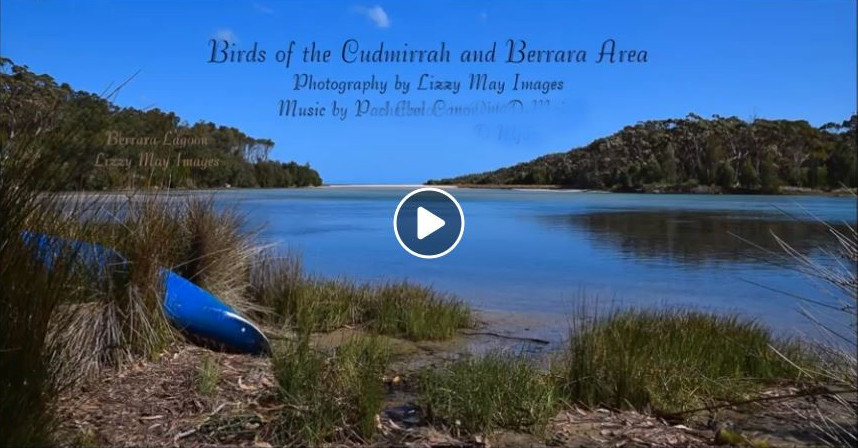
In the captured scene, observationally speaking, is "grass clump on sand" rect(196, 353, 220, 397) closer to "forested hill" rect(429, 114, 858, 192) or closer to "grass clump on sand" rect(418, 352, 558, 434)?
"grass clump on sand" rect(418, 352, 558, 434)

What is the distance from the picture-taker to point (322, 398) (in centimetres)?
366

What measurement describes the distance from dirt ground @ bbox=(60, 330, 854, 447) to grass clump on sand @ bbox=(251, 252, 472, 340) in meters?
2.39

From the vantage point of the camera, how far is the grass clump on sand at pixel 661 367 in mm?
4289

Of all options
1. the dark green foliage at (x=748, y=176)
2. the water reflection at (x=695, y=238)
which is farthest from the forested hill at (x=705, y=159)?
the water reflection at (x=695, y=238)

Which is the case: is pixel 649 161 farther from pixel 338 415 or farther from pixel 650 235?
pixel 338 415

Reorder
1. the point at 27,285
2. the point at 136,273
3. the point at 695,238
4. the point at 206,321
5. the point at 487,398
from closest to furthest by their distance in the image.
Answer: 1. the point at 27,285
2. the point at 487,398
3. the point at 136,273
4. the point at 206,321
5. the point at 695,238

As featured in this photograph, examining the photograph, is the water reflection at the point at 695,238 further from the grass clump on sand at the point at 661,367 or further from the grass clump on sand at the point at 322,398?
the grass clump on sand at the point at 322,398

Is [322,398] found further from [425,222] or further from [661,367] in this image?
[425,222]

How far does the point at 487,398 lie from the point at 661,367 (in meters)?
1.55

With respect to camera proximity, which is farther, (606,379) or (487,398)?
(606,379)

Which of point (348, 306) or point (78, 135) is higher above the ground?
point (78, 135)

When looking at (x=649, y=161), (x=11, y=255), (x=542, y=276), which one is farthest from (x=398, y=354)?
(x=649, y=161)
